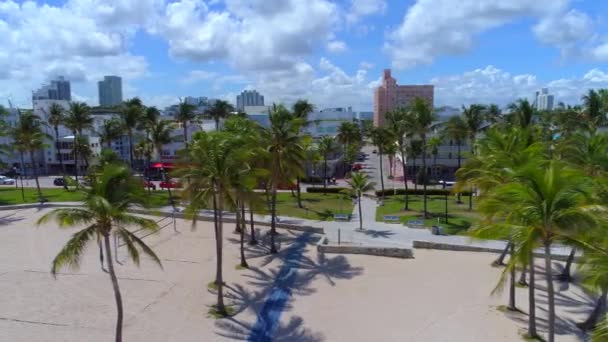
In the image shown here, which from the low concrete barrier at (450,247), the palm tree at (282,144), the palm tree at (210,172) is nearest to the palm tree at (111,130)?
the palm tree at (282,144)

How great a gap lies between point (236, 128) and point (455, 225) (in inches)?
699

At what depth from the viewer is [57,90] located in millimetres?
166875

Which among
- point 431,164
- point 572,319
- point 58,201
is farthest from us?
point 431,164

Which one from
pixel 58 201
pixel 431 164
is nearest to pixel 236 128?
pixel 58 201

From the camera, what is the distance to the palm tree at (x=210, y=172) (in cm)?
1720

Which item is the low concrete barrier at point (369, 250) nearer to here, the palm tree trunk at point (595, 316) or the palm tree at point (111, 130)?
the palm tree trunk at point (595, 316)

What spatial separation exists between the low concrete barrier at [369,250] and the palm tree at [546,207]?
13.7 metres

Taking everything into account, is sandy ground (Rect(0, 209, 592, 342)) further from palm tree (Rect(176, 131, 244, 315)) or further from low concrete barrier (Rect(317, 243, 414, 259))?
palm tree (Rect(176, 131, 244, 315))

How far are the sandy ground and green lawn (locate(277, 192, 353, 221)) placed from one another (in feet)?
34.3

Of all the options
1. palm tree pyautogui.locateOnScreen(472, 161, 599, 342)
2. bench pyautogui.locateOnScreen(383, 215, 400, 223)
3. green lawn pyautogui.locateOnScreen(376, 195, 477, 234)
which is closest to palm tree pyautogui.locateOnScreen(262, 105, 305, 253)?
bench pyautogui.locateOnScreen(383, 215, 400, 223)

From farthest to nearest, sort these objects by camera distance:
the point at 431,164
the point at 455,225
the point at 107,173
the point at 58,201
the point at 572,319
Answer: the point at 431,164
the point at 58,201
the point at 455,225
the point at 572,319
the point at 107,173

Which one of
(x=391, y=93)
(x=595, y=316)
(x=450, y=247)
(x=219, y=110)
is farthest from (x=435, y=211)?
(x=391, y=93)

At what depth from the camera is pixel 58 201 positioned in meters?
40.3

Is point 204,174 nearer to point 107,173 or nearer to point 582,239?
point 107,173
